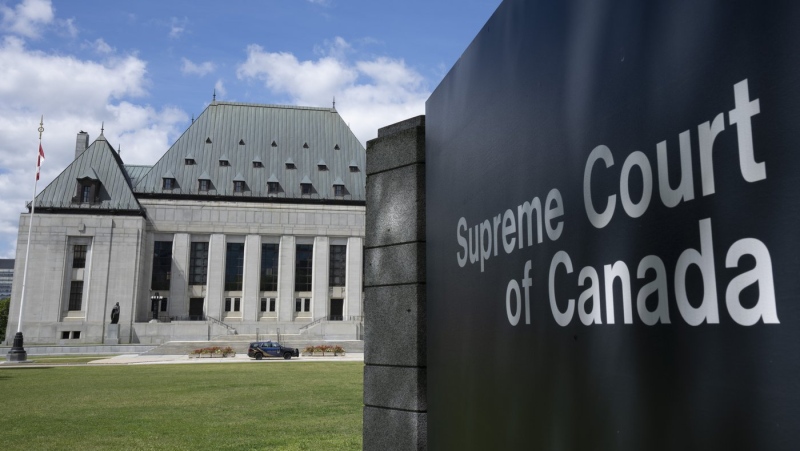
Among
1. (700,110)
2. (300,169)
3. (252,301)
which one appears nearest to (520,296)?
(700,110)

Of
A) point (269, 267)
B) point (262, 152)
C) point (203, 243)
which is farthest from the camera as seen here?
point (262, 152)

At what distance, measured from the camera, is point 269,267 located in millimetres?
74375

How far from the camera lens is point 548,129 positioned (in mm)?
3178

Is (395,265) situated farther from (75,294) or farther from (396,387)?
(75,294)

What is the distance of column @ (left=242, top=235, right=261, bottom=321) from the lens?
72.2m

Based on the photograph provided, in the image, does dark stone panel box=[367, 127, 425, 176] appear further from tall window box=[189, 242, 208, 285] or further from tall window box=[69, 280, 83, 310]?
tall window box=[69, 280, 83, 310]

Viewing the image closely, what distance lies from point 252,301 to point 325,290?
8567 millimetres

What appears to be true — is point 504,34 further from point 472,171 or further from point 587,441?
A: point 587,441

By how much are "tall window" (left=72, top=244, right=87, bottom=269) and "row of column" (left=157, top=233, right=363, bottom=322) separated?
8.14 m

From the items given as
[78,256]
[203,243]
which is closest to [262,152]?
[203,243]

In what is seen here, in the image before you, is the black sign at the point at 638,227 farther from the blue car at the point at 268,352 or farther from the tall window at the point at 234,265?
→ the tall window at the point at 234,265

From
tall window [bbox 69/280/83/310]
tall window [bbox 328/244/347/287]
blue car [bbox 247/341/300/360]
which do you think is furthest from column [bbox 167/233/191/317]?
blue car [bbox 247/341/300/360]

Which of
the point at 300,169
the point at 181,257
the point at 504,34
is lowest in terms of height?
the point at 504,34

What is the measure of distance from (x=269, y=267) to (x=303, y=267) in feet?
13.2
